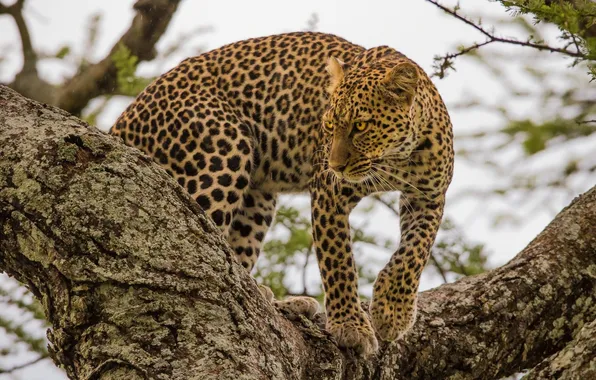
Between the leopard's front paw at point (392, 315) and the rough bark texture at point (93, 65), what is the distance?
353cm

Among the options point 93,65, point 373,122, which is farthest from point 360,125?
point 93,65

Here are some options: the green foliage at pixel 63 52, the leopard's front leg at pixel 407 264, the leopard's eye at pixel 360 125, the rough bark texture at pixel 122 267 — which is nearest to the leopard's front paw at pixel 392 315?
the leopard's front leg at pixel 407 264

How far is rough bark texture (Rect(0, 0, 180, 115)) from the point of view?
28.1 feet

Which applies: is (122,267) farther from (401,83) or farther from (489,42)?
(401,83)

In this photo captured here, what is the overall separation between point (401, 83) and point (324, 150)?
791 mm

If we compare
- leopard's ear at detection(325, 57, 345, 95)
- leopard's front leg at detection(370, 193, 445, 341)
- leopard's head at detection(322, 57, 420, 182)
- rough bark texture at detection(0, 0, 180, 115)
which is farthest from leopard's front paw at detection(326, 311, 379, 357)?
rough bark texture at detection(0, 0, 180, 115)

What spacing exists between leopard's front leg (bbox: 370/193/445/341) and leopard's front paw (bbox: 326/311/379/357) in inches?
6.8

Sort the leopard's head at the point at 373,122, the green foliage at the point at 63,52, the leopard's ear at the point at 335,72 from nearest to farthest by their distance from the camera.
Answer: the leopard's head at the point at 373,122, the leopard's ear at the point at 335,72, the green foliage at the point at 63,52

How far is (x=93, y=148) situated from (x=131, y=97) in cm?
441

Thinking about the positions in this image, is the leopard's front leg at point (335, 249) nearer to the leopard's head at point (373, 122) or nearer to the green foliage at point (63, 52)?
the leopard's head at point (373, 122)

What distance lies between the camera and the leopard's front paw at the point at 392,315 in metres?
6.40

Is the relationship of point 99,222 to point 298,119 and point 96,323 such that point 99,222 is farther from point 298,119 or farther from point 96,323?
point 298,119

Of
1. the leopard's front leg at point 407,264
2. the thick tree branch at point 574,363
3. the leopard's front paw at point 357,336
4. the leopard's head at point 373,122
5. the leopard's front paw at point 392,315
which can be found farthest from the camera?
the leopard's head at point 373,122

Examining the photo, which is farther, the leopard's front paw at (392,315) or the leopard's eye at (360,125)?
the leopard's eye at (360,125)
